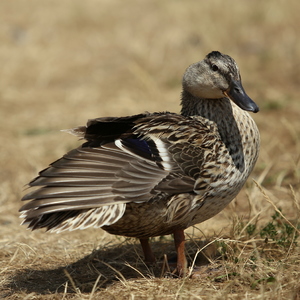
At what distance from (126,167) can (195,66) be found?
108 centimetres

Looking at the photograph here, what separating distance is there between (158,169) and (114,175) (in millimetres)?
Answer: 287

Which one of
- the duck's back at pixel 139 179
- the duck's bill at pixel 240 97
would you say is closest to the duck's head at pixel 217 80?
the duck's bill at pixel 240 97

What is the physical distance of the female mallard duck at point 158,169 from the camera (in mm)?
3291

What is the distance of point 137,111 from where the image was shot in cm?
782

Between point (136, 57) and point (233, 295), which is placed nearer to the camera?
point (233, 295)

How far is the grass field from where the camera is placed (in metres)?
3.64

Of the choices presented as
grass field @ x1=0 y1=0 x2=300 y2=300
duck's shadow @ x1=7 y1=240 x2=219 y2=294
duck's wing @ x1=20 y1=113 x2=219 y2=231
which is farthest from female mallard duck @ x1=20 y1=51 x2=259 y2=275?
grass field @ x1=0 y1=0 x2=300 y2=300

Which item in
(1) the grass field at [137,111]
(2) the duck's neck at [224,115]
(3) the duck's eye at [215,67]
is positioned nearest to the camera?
(1) the grass field at [137,111]

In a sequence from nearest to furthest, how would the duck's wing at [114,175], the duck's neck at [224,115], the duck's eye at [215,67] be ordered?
the duck's wing at [114,175] → the duck's neck at [224,115] → the duck's eye at [215,67]

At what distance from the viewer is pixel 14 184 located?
20.3 feet

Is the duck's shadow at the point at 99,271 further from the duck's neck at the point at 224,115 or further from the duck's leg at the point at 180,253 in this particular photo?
the duck's neck at the point at 224,115

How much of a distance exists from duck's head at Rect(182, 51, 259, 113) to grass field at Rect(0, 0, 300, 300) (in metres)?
0.68

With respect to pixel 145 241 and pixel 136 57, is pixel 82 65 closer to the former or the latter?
pixel 136 57

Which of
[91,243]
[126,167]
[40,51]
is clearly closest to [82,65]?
[40,51]
